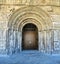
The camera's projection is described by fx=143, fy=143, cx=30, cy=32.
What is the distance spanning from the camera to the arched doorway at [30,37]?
31.4 ft

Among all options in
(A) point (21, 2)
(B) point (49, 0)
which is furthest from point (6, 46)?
(B) point (49, 0)

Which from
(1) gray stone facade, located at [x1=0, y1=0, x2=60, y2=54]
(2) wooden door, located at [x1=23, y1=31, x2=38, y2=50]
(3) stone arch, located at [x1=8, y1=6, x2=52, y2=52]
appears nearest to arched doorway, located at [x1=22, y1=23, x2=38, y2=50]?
(2) wooden door, located at [x1=23, y1=31, x2=38, y2=50]

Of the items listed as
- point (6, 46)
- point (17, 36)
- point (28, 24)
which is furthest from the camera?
point (28, 24)

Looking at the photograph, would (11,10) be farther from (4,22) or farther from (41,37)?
(41,37)

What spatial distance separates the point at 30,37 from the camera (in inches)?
385

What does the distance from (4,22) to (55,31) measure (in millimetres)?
2942

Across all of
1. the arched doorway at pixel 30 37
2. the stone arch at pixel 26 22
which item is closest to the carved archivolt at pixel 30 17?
the stone arch at pixel 26 22

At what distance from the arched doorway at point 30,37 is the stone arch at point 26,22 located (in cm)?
76

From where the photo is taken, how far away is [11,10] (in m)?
8.09

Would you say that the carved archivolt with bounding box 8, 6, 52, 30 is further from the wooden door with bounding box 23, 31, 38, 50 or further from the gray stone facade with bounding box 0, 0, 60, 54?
the wooden door with bounding box 23, 31, 38, 50

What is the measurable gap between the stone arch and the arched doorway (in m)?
0.76

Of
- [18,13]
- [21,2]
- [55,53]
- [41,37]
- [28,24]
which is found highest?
[21,2]

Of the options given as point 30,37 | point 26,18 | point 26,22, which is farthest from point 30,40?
point 26,18

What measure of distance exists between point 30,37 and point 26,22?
4.45 ft
